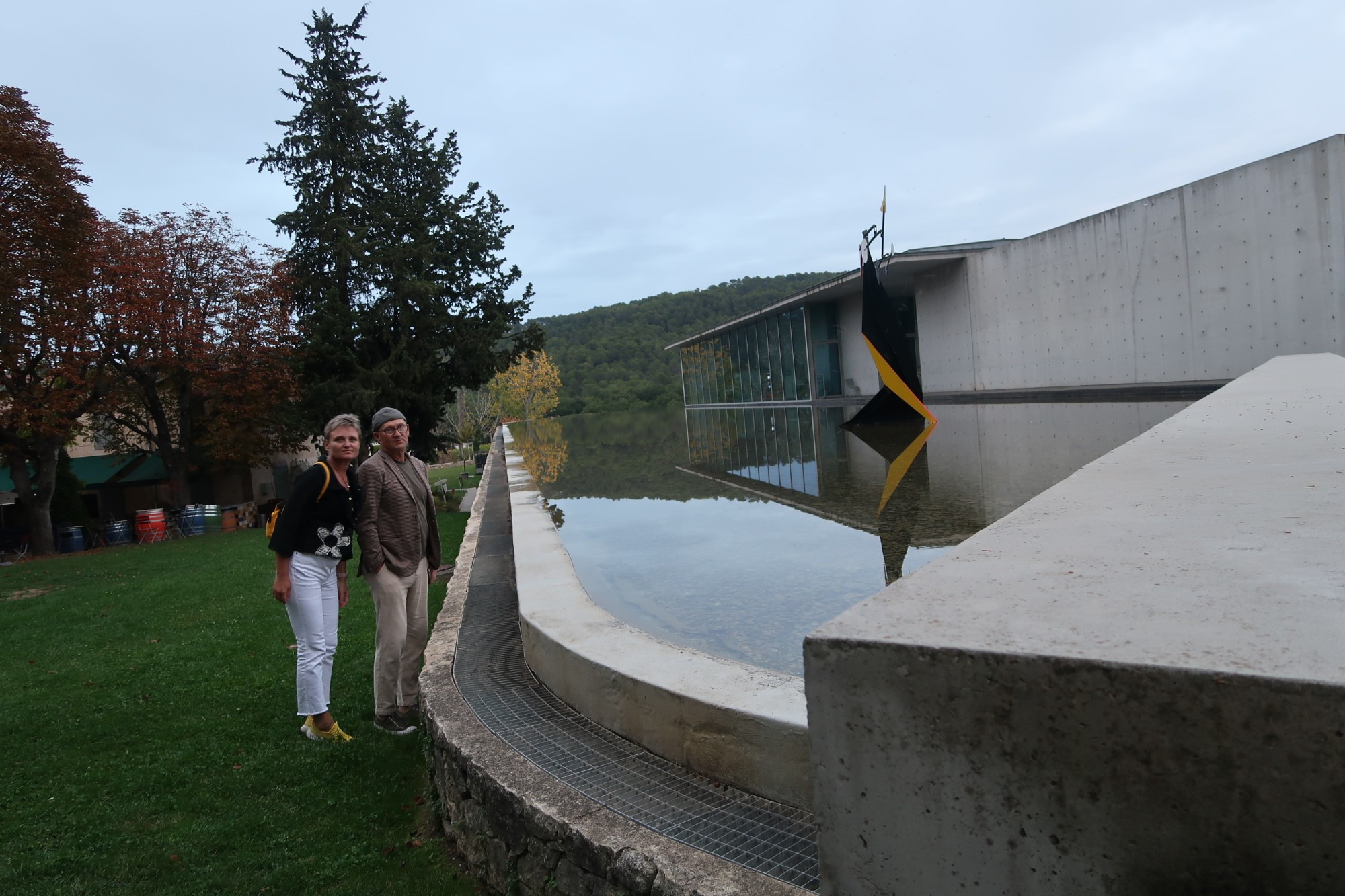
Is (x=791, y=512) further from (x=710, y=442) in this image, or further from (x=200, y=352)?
(x=200, y=352)

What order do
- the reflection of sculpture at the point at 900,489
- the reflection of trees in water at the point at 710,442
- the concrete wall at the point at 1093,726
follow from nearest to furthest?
the concrete wall at the point at 1093,726, the reflection of sculpture at the point at 900,489, the reflection of trees in water at the point at 710,442

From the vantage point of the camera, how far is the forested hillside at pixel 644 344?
65.2 meters

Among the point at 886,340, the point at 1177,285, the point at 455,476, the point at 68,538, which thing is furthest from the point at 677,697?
the point at 455,476

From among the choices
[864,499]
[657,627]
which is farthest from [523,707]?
[864,499]

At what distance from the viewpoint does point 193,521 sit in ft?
74.6

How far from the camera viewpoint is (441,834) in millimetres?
3678

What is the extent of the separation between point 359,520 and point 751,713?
2714 mm

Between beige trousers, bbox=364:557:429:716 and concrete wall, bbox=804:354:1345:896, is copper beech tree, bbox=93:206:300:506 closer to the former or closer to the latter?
beige trousers, bbox=364:557:429:716

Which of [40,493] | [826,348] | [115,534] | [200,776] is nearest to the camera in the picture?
[200,776]

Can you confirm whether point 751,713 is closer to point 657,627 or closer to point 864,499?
point 657,627

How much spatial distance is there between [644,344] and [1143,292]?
53.9m

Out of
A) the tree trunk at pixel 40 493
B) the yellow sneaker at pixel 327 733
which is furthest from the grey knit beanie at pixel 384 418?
the tree trunk at pixel 40 493

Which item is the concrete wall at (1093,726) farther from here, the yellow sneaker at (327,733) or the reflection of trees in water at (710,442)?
the reflection of trees in water at (710,442)

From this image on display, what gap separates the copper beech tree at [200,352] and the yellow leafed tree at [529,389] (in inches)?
1346
